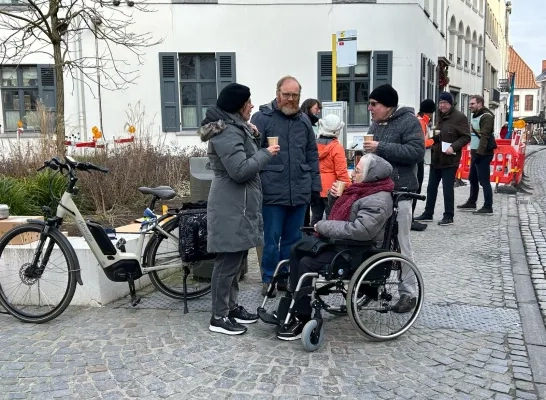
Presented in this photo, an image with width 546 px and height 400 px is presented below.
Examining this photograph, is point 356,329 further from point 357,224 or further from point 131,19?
point 131,19

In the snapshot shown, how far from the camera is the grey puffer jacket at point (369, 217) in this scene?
3.82 meters

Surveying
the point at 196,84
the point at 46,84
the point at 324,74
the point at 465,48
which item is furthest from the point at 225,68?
the point at 465,48

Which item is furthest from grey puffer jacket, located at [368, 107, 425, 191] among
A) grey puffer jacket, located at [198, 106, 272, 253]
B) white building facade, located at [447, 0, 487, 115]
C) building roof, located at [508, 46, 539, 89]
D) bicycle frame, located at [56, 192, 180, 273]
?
building roof, located at [508, 46, 539, 89]

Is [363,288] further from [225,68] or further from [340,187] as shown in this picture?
[225,68]

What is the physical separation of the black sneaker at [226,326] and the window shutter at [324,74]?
12995 millimetres

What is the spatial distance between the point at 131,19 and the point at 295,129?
12.6 metres

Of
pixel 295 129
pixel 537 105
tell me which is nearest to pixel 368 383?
pixel 295 129

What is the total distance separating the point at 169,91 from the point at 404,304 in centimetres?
1339

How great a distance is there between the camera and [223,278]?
13.5 ft

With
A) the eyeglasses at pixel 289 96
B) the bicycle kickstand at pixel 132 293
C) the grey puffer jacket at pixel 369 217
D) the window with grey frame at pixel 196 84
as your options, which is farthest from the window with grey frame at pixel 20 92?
the grey puffer jacket at pixel 369 217

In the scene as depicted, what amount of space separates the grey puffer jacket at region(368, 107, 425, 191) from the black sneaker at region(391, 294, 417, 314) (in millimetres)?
962

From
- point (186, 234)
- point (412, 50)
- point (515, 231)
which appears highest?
point (412, 50)

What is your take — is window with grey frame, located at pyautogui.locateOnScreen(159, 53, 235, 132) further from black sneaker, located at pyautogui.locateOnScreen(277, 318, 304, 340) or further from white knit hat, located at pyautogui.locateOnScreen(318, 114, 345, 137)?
black sneaker, located at pyautogui.locateOnScreen(277, 318, 304, 340)

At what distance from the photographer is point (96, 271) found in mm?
4648
